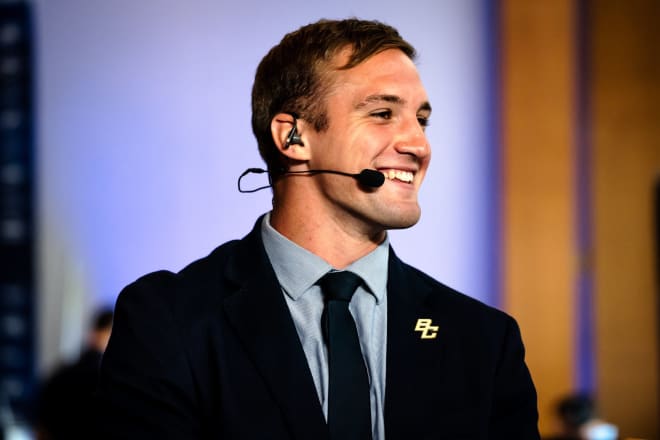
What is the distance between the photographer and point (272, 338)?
5.26 ft

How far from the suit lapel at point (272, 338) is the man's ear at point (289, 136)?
205mm

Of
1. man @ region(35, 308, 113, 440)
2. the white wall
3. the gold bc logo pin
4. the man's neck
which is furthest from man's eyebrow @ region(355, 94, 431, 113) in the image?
man @ region(35, 308, 113, 440)

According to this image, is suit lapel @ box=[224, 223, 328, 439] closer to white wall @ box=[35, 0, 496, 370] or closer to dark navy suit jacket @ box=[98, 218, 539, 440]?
dark navy suit jacket @ box=[98, 218, 539, 440]

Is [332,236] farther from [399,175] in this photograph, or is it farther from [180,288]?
[180,288]

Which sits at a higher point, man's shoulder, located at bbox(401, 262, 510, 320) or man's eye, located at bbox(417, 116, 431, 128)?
man's eye, located at bbox(417, 116, 431, 128)

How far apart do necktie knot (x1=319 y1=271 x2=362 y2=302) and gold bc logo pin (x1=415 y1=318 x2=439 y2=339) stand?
15 cm

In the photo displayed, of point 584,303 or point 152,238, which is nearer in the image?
point 152,238

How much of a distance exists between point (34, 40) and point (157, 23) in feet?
2.82

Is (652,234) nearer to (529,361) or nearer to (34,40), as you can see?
(529,361)

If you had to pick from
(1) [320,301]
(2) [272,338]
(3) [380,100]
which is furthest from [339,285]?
(3) [380,100]

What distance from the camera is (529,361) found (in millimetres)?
5434

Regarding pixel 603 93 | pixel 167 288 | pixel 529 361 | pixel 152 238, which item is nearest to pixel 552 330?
pixel 529 361

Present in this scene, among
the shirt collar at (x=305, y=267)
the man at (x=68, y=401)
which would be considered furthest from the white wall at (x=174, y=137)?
the shirt collar at (x=305, y=267)

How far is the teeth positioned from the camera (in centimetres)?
171
